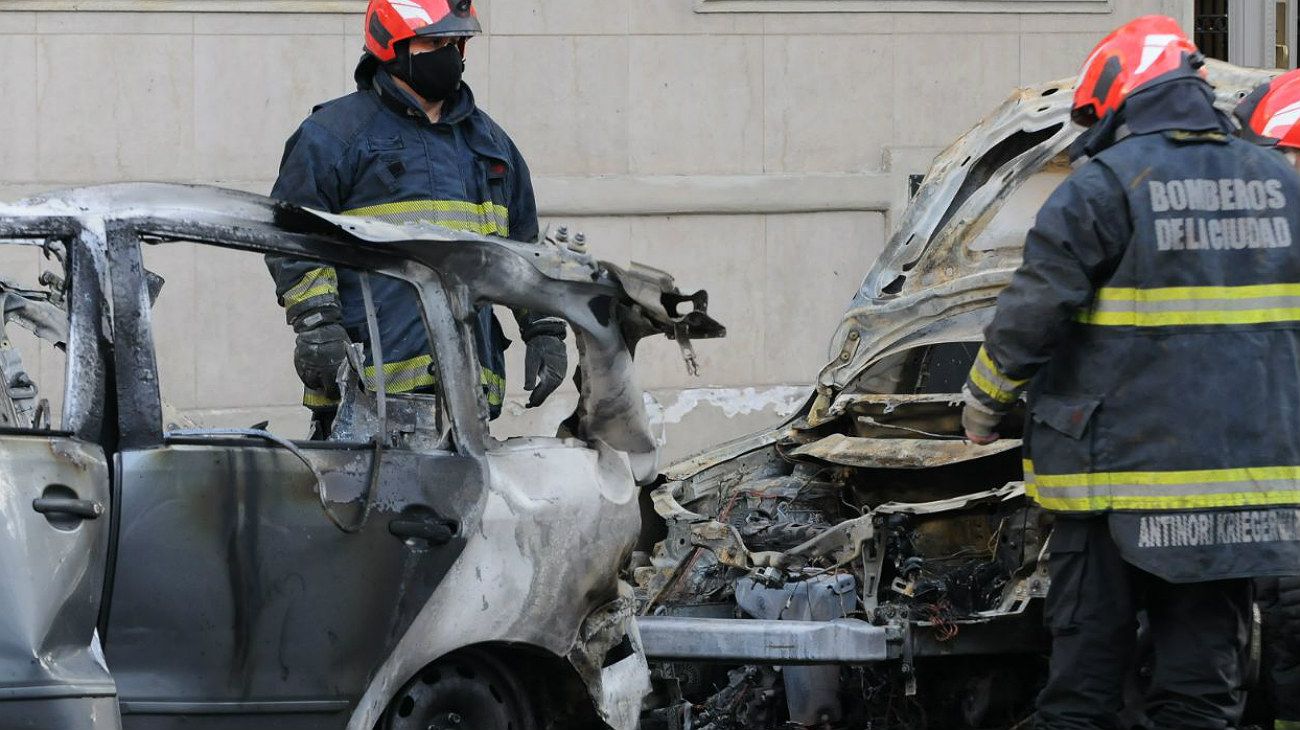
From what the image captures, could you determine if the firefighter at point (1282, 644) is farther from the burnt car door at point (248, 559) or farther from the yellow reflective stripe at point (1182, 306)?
the burnt car door at point (248, 559)

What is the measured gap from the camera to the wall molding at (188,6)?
30.0 feet

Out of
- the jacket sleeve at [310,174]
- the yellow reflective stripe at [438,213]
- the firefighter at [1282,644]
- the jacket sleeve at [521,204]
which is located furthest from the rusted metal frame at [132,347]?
the firefighter at [1282,644]

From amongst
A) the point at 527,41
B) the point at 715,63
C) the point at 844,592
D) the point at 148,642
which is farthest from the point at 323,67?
the point at 148,642

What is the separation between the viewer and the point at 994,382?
14.1ft

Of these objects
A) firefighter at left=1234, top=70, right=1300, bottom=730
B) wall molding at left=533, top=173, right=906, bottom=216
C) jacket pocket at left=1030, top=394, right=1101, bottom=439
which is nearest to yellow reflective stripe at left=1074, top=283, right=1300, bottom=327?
jacket pocket at left=1030, top=394, right=1101, bottom=439

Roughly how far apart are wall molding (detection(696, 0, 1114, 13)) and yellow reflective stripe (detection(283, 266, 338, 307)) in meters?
5.17

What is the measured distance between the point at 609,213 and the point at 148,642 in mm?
6108

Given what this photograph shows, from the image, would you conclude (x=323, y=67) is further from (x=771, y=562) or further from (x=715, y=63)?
(x=771, y=562)

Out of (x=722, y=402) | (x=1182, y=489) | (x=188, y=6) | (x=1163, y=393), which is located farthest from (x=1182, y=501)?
(x=188, y=6)

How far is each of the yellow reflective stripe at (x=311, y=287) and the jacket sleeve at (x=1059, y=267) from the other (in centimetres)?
172

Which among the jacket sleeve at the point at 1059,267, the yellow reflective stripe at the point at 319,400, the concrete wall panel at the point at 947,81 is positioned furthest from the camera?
the concrete wall panel at the point at 947,81

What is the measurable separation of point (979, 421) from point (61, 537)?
2.06 m

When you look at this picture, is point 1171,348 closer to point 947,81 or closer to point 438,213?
point 438,213

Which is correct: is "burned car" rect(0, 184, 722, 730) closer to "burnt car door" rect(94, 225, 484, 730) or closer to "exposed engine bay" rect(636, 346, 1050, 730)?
"burnt car door" rect(94, 225, 484, 730)
